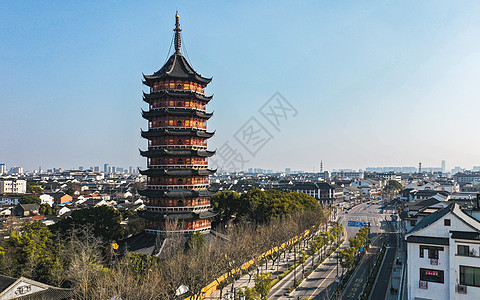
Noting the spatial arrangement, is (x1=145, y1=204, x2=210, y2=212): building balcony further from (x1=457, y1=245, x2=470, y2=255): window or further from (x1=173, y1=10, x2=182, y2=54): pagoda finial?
(x1=457, y1=245, x2=470, y2=255): window

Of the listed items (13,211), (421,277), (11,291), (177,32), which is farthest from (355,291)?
(13,211)

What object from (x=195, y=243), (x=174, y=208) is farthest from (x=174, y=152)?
(x=195, y=243)

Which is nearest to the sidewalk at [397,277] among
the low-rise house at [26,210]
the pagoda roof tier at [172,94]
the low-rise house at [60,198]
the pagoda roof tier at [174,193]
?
the pagoda roof tier at [174,193]

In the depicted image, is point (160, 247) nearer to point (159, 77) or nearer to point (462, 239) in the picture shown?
point (159, 77)

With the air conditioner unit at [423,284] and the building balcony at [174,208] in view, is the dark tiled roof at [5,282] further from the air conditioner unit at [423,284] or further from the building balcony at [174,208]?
the air conditioner unit at [423,284]

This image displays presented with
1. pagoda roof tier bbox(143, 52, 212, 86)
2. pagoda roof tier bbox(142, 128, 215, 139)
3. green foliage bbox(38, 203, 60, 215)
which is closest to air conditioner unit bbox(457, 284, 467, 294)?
pagoda roof tier bbox(142, 128, 215, 139)

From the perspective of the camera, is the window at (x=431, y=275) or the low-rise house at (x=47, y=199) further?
the low-rise house at (x=47, y=199)
